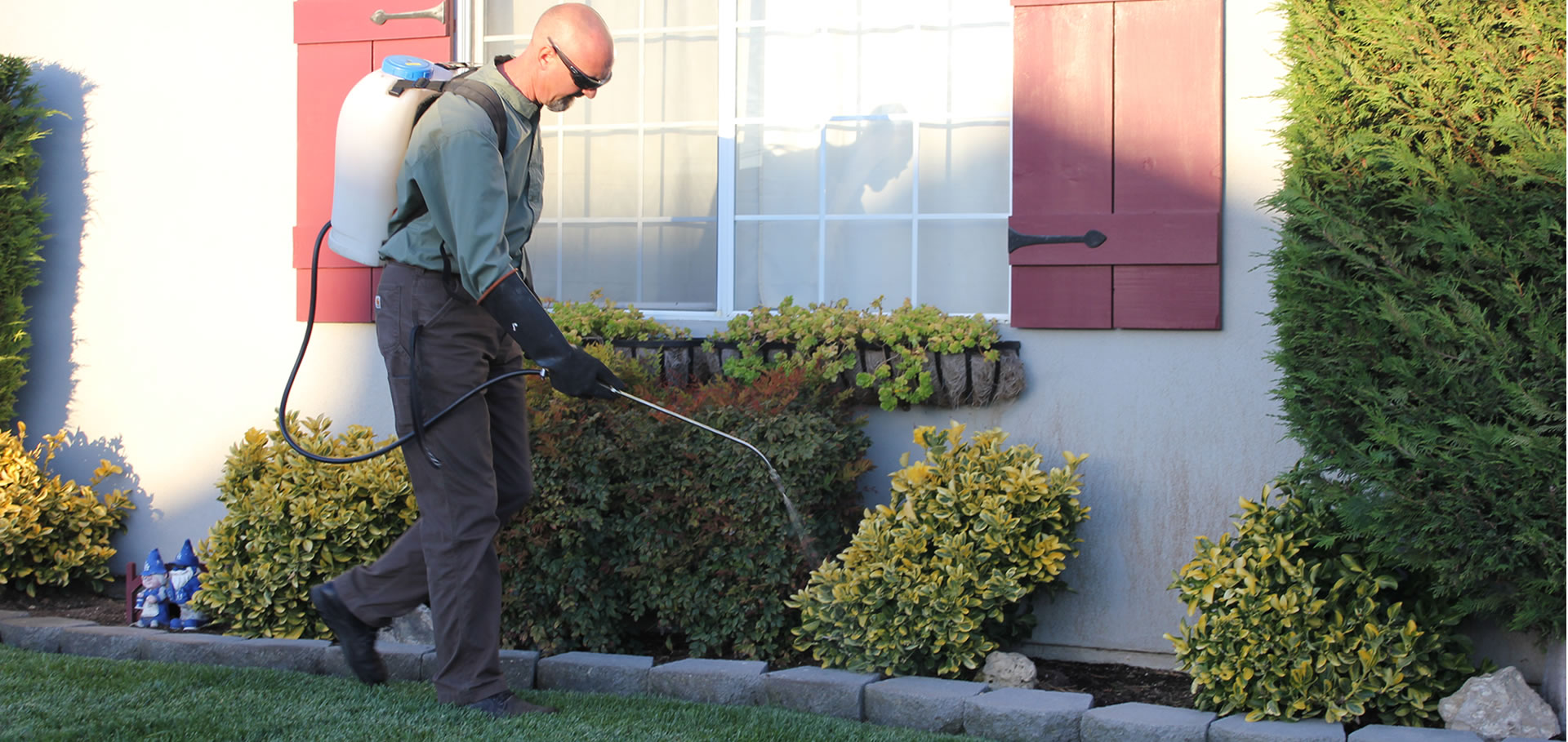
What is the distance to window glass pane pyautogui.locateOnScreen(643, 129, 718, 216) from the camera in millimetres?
4328

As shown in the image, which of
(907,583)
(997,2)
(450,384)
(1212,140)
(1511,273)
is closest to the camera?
(1511,273)

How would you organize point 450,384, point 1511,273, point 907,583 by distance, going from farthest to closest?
1. point 907,583
2. point 450,384
3. point 1511,273

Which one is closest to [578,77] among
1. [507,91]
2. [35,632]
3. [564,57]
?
[564,57]

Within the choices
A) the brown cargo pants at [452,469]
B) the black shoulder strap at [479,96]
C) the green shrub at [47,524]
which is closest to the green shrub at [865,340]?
the brown cargo pants at [452,469]

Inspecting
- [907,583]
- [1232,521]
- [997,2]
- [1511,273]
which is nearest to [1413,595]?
[1232,521]

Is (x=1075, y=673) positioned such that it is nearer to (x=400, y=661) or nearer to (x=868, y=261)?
(x=868, y=261)

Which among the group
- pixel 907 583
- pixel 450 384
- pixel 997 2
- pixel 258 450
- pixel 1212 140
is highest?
pixel 997 2

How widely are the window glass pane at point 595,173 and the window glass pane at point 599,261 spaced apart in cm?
6

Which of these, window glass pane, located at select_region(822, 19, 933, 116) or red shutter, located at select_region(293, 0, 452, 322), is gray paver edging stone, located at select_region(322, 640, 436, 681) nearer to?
red shutter, located at select_region(293, 0, 452, 322)

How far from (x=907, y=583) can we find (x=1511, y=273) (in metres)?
1.62

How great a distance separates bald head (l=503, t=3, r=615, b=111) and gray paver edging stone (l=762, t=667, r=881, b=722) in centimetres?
160

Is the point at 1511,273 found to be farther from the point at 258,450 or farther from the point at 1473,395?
the point at 258,450

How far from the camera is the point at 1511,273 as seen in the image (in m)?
2.64

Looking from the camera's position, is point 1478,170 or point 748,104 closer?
point 1478,170
